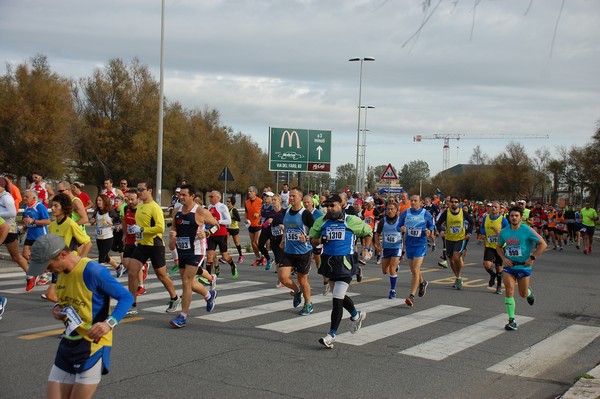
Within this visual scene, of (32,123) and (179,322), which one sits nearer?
(179,322)

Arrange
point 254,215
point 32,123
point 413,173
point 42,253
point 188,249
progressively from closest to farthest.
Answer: point 42,253
point 188,249
point 254,215
point 32,123
point 413,173

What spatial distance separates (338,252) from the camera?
29.0 ft

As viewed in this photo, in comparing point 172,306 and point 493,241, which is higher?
point 493,241

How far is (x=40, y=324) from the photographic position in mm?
9273

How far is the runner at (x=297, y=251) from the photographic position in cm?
1073

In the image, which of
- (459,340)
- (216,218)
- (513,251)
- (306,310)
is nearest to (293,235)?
(306,310)

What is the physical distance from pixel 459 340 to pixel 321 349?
6.85 feet

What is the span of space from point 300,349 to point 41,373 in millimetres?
2996

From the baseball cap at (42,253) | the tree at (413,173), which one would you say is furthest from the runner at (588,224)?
the tree at (413,173)

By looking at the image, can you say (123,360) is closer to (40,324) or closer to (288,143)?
(40,324)

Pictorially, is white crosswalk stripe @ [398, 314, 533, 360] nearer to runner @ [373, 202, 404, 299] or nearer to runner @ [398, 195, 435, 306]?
runner @ [398, 195, 435, 306]

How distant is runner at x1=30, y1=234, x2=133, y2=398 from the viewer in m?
4.47

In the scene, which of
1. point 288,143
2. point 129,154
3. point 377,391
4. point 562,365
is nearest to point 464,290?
point 562,365

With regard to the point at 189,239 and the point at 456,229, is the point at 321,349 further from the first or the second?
the point at 456,229
